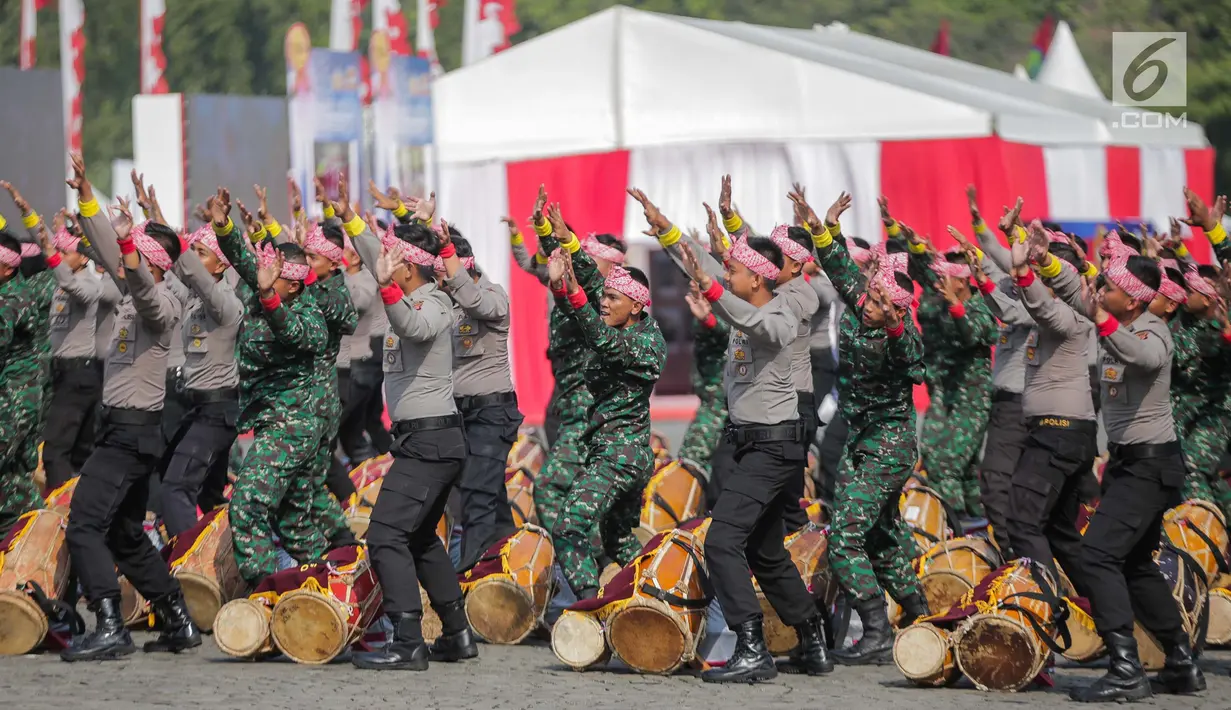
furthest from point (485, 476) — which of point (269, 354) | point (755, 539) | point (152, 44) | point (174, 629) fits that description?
point (152, 44)

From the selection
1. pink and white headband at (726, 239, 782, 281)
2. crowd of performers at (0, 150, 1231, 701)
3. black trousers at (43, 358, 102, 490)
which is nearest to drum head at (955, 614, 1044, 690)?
crowd of performers at (0, 150, 1231, 701)

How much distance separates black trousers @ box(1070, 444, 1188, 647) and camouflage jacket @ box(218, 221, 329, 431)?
3.92m

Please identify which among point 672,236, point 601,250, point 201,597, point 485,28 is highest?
point 485,28

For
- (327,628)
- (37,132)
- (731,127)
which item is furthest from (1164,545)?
(37,132)

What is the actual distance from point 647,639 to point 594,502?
874 millimetres

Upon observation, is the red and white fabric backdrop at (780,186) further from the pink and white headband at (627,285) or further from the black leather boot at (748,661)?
the black leather boot at (748,661)

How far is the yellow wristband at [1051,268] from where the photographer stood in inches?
316

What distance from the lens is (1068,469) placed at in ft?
28.8

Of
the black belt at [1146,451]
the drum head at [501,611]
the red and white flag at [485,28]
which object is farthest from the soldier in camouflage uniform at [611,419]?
the red and white flag at [485,28]

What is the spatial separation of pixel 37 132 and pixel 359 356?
7.14 metres

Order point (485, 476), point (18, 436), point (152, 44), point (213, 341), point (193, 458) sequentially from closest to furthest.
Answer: point (18, 436)
point (193, 458)
point (213, 341)
point (485, 476)
point (152, 44)

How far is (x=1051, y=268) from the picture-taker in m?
8.05

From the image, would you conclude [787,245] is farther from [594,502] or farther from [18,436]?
[18,436]

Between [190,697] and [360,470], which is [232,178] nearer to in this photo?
[360,470]
